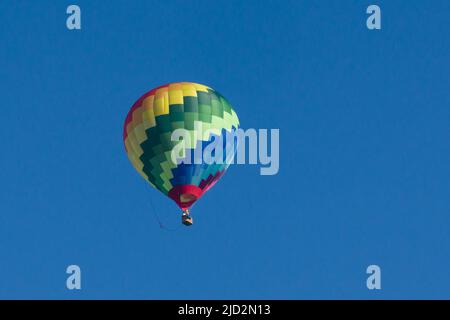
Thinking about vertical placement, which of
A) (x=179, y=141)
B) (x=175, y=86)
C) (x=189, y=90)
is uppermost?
(x=175, y=86)

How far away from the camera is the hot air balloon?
49.2 m

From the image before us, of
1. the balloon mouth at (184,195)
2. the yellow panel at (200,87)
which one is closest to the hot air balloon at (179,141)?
the balloon mouth at (184,195)

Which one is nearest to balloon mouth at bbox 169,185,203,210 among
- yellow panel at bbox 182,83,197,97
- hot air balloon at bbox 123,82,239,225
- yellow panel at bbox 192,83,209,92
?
hot air balloon at bbox 123,82,239,225

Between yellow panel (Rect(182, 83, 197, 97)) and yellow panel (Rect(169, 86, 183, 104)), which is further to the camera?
yellow panel (Rect(182, 83, 197, 97))

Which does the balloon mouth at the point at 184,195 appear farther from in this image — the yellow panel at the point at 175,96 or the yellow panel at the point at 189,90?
the yellow panel at the point at 189,90

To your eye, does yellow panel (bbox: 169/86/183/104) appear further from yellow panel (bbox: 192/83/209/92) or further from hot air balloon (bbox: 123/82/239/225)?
yellow panel (bbox: 192/83/209/92)

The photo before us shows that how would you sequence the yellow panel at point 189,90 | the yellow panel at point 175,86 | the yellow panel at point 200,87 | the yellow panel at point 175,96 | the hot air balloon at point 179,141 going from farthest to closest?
the yellow panel at point 200,87 → the yellow panel at point 175,86 → the yellow panel at point 189,90 → the yellow panel at point 175,96 → the hot air balloon at point 179,141

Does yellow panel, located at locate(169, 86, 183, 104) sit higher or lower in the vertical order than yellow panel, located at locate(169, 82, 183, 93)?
lower

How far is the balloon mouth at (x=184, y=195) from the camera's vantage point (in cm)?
4925

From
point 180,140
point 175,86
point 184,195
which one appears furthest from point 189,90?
point 184,195

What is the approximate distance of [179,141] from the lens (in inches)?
1937

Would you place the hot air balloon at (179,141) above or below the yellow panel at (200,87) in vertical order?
below

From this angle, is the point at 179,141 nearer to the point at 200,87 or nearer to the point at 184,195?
the point at 184,195

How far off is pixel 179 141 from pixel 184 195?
148cm
